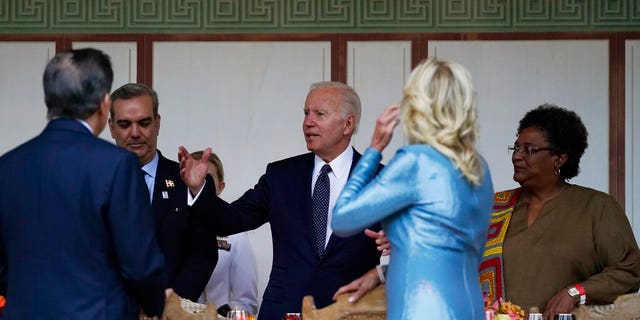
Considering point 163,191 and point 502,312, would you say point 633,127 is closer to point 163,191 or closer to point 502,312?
point 502,312

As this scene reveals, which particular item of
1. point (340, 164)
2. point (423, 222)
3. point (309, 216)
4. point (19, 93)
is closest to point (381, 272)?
point (423, 222)

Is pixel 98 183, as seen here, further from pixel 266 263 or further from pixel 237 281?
pixel 266 263

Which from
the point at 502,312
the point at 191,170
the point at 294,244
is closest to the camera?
the point at 191,170

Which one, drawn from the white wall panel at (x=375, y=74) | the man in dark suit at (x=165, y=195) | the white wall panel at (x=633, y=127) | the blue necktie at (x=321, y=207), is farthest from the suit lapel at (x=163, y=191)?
the white wall panel at (x=633, y=127)

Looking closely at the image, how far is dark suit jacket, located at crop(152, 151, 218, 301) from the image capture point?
482 centimetres

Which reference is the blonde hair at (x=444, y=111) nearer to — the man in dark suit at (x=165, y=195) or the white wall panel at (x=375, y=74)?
the man in dark suit at (x=165, y=195)

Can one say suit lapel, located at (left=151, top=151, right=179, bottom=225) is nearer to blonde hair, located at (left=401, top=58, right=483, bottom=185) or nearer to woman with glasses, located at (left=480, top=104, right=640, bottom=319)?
woman with glasses, located at (left=480, top=104, right=640, bottom=319)

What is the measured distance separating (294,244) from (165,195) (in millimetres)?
552

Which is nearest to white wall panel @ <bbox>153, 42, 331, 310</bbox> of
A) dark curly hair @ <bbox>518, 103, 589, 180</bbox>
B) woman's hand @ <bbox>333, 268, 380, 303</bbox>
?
dark curly hair @ <bbox>518, 103, 589, 180</bbox>

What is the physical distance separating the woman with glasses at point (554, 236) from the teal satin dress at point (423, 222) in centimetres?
164

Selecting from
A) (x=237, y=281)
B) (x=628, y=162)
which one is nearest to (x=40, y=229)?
(x=237, y=281)

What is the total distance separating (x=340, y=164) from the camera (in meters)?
4.91

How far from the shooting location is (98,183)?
3326mm

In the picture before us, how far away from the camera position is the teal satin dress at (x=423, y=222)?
135 inches
